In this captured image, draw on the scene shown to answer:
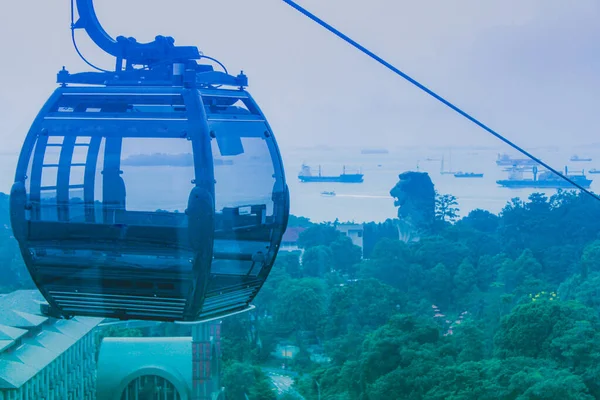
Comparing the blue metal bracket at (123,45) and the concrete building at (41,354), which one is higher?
the blue metal bracket at (123,45)

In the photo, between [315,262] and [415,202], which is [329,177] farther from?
[415,202]

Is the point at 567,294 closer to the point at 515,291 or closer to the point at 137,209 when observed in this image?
the point at 515,291

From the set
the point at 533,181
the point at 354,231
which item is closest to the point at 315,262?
the point at 354,231

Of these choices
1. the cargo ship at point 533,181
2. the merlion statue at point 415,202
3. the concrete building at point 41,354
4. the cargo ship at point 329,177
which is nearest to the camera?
the concrete building at point 41,354

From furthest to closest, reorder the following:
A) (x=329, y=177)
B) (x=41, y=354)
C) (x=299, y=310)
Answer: (x=329, y=177)
(x=299, y=310)
(x=41, y=354)

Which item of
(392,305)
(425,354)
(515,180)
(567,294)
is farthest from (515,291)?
(515,180)

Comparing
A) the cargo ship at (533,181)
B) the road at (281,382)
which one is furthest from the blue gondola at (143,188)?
the cargo ship at (533,181)

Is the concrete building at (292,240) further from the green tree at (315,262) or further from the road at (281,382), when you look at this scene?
the road at (281,382)

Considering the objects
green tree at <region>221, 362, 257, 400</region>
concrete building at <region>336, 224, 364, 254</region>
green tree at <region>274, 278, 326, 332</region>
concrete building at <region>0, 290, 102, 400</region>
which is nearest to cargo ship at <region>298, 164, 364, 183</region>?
concrete building at <region>336, 224, 364, 254</region>
